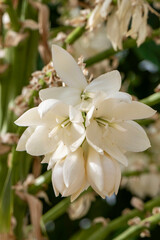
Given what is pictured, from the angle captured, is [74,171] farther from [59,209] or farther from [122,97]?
[59,209]

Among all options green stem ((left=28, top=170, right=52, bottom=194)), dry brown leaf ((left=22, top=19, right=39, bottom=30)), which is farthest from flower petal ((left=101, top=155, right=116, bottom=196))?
dry brown leaf ((left=22, top=19, right=39, bottom=30))

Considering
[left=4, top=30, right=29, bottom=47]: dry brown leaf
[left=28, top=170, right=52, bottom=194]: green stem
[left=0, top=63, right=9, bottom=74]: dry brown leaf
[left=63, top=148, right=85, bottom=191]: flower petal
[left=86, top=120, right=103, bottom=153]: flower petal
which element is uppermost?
[left=4, top=30, right=29, bottom=47]: dry brown leaf

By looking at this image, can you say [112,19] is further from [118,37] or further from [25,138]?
[25,138]

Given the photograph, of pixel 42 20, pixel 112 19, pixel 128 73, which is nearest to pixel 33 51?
pixel 42 20

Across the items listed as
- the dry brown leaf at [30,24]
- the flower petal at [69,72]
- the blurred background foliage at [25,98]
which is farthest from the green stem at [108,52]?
the flower petal at [69,72]

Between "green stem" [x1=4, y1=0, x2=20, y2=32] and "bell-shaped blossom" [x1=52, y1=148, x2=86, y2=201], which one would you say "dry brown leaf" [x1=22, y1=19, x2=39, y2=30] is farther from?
"bell-shaped blossom" [x1=52, y1=148, x2=86, y2=201]

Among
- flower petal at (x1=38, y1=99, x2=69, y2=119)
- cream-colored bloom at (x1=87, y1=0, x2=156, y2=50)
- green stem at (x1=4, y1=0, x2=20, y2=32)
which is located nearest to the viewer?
flower petal at (x1=38, y1=99, x2=69, y2=119)

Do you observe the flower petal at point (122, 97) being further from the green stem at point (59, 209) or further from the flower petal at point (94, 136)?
the green stem at point (59, 209)
